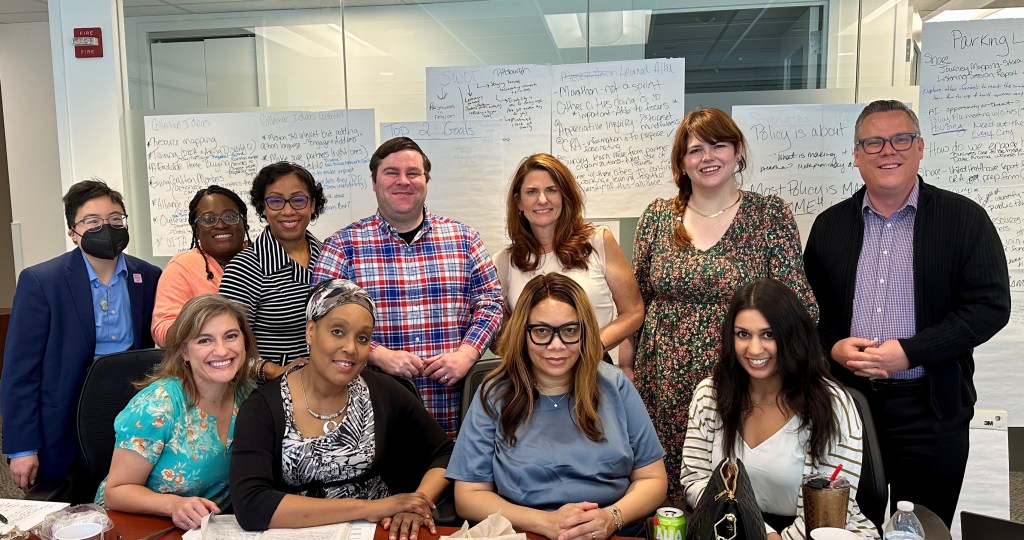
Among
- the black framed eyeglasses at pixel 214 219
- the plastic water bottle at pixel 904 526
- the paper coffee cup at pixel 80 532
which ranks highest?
the black framed eyeglasses at pixel 214 219

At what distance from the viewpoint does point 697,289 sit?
246cm

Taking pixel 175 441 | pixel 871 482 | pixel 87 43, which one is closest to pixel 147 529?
pixel 175 441

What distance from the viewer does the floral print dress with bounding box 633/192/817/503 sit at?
8.00 feet

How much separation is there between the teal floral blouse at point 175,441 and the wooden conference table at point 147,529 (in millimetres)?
162

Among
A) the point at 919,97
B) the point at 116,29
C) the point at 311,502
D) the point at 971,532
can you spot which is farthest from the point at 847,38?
the point at 116,29

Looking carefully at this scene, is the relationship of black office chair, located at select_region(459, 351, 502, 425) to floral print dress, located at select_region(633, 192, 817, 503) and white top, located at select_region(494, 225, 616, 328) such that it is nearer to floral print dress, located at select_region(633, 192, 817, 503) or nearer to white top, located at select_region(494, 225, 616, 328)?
white top, located at select_region(494, 225, 616, 328)

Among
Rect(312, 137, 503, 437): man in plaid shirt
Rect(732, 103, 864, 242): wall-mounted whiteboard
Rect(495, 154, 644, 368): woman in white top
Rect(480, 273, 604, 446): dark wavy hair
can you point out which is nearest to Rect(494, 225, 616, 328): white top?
Rect(495, 154, 644, 368): woman in white top

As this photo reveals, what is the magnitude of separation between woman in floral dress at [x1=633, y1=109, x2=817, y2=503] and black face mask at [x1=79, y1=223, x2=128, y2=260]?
1.94 metres

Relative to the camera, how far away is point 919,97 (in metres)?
3.53

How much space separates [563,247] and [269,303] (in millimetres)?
1048

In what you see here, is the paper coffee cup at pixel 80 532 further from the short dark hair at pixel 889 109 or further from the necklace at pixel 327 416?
the short dark hair at pixel 889 109

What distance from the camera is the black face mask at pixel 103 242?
101 inches

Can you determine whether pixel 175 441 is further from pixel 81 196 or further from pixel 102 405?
pixel 81 196

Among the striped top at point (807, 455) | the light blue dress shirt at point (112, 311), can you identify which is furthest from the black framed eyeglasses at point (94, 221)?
the striped top at point (807, 455)
